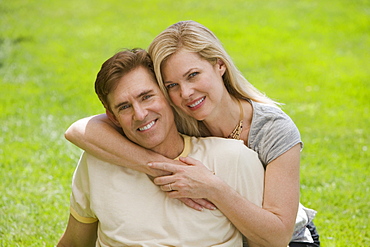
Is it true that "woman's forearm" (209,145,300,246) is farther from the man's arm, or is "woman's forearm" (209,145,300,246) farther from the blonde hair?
the man's arm

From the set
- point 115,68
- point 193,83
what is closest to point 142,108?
point 115,68

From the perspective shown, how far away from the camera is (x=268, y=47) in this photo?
11344 millimetres

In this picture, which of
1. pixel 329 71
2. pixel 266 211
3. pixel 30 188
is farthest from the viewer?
pixel 329 71

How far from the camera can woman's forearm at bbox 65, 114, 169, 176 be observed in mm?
3357

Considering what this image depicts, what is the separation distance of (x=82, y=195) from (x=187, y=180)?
777mm

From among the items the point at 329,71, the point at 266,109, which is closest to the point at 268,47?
the point at 329,71

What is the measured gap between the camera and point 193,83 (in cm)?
346

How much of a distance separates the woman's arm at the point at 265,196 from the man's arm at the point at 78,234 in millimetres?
713

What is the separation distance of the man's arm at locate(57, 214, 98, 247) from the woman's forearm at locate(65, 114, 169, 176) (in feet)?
1.80

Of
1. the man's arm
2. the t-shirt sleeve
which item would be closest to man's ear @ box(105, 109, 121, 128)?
the t-shirt sleeve

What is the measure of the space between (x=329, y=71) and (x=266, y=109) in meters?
6.83

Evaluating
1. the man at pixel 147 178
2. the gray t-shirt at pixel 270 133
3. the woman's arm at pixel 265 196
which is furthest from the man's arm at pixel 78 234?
the gray t-shirt at pixel 270 133

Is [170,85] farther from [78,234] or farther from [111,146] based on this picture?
[78,234]

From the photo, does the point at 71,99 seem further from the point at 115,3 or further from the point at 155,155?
the point at 115,3
